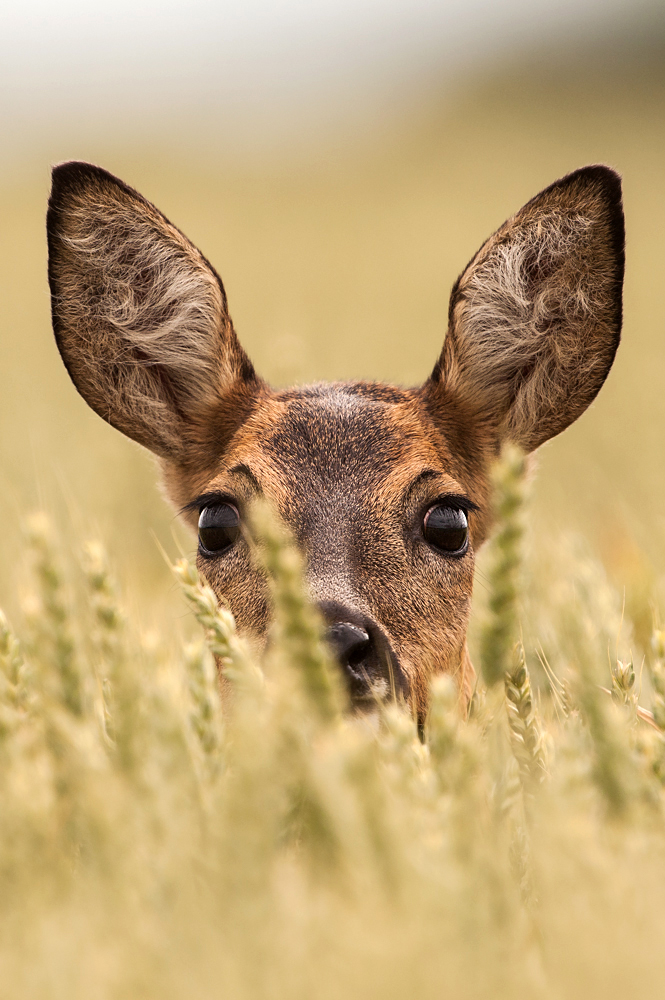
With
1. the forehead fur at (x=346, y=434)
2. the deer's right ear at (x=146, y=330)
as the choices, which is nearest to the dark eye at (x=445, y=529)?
the forehead fur at (x=346, y=434)

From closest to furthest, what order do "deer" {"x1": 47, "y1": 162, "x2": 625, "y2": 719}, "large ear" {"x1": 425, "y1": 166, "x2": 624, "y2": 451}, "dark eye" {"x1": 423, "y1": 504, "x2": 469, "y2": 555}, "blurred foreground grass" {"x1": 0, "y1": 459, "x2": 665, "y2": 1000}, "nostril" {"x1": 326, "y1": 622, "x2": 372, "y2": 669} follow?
"blurred foreground grass" {"x1": 0, "y1": 459, "x2": 665, "y2": 1000} → "nostril" {"x1": 326, "y1": 622, "x2": 372, "y2": 669} → "deer" {"x1": 47, "y1": 162, "x2": 625, "y2": 719} → "dark eye" {"x1": 423, "y1": 504, "x2": 469, "y2": 555} → "large ear" {"x1": 425, "y1": 166, "x2": 624, "y2": 451}

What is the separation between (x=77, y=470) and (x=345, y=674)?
5.23m

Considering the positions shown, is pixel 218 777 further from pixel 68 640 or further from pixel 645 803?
pixel 645 803

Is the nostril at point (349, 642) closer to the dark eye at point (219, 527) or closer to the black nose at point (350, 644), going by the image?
the black nose at point (350, 644)

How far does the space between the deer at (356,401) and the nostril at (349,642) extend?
25cm

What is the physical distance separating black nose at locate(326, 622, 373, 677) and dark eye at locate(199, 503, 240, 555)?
42.4 inches

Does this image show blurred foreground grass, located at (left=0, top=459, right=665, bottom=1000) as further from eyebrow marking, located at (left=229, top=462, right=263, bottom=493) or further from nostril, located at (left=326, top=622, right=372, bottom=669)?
eyebrow marking, located at (left=229, top=462, right=263, bottom=493)

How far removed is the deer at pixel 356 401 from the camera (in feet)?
12.3

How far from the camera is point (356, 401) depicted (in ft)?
14.4

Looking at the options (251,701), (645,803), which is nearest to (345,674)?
(645,803)

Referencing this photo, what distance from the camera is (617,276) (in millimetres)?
4285

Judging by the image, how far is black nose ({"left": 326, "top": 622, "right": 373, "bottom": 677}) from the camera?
291 centimetres

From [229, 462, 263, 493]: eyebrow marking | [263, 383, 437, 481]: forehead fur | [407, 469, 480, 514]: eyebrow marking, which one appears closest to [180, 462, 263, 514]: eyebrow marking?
[229, 462, 263, 493]: eyebrow marking

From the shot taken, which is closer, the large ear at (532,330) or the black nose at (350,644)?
the black nose at (350,644)
